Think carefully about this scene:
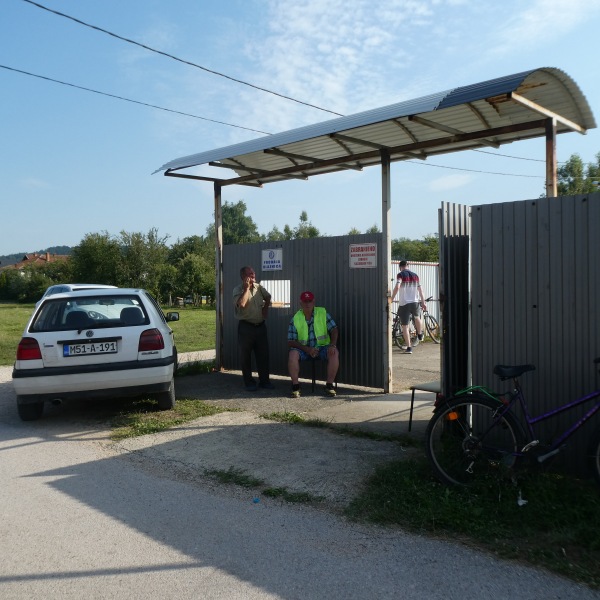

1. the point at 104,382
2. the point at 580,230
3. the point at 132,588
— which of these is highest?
the point at 580,230

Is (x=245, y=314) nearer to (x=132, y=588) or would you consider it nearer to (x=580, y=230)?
(x=580, y=230)

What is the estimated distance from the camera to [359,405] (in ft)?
25.8

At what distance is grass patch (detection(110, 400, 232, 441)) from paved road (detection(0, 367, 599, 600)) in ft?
5.21

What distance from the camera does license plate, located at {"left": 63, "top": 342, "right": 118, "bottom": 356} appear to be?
7027 millimetres

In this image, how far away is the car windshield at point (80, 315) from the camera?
720 cm

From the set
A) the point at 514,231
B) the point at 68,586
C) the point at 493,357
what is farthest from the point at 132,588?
the point at 514,231

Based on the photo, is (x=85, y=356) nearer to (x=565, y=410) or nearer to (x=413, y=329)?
(x=565, y=410)

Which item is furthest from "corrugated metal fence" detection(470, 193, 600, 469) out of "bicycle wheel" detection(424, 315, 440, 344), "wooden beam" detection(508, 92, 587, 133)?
"bicycle wheel" detection(424, 315, 440, 344)

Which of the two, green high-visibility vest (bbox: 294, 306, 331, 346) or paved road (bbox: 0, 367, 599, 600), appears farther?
green high-visibility vest (bbox: 294, 306, 331, 346)

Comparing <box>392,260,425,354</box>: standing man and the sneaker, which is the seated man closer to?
the sneaker

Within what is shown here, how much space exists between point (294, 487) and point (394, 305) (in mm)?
12366

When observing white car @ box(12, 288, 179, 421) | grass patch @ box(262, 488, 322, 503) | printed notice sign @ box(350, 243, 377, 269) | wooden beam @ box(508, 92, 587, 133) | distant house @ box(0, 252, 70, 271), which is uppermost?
distant house @ box(0, 252, 70, 271)

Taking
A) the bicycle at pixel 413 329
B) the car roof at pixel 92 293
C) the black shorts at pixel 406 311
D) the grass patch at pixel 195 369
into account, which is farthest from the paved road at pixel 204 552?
the bicycle at pixel 413 329

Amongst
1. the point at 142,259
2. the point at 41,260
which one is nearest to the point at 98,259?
the point at 142,259
